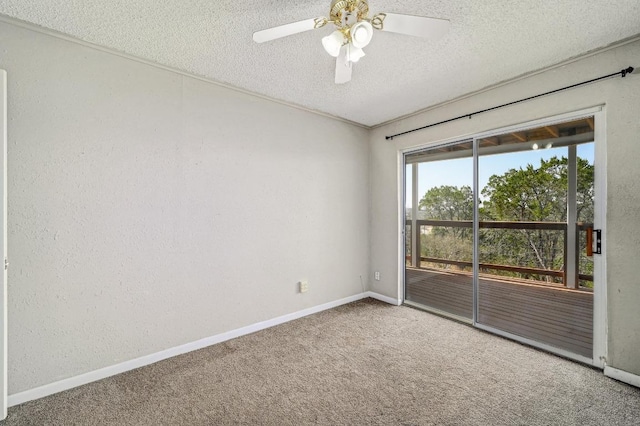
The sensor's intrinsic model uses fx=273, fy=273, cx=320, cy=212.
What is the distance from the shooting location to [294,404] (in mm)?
1760

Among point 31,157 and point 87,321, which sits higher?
point 31,157

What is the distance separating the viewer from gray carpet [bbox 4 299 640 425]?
5.41 ft

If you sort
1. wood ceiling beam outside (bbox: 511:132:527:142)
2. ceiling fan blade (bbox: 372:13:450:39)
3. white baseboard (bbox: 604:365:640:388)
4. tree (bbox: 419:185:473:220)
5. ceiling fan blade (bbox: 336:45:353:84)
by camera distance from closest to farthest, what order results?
ceiling fan blade (bbox: 372:13:450:39)
ceiling fan blade (bbox: 336:45:353:84)
white baseboard (bbox: 604:365:640:388)
wood ceiling beam outside (bbox: 511:132:527:142)
tree (bbox: 419:185:473:220)

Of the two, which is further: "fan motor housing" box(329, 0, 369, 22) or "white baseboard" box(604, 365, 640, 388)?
"white baseboard" box(604, 365, 640, 388)

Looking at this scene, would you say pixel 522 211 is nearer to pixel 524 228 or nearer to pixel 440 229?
pixel 524 228

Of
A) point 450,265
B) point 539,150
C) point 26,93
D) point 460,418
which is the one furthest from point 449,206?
point 26,93

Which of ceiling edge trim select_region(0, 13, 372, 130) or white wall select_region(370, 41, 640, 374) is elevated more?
ceiling edge trim select_region(0, 13, 372, 130)

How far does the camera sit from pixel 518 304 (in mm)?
2898

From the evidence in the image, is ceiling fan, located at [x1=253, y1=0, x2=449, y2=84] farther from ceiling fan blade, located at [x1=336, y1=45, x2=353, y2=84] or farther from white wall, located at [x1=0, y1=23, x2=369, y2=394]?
white wall, located at [x1=0, y1=23, x2=369, y2=394]

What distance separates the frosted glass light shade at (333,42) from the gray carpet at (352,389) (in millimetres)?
2110

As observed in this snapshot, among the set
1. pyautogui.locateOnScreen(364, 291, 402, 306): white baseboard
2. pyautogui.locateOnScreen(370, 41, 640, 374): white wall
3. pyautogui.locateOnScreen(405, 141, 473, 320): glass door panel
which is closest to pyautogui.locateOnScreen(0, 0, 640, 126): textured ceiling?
pyautogui.locateOnScreen(370, 41, 640, 374): white wall

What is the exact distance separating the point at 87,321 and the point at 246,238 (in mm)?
1340

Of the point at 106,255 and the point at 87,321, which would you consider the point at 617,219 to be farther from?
the point at 87,321

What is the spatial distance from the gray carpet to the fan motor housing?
2250 mm
